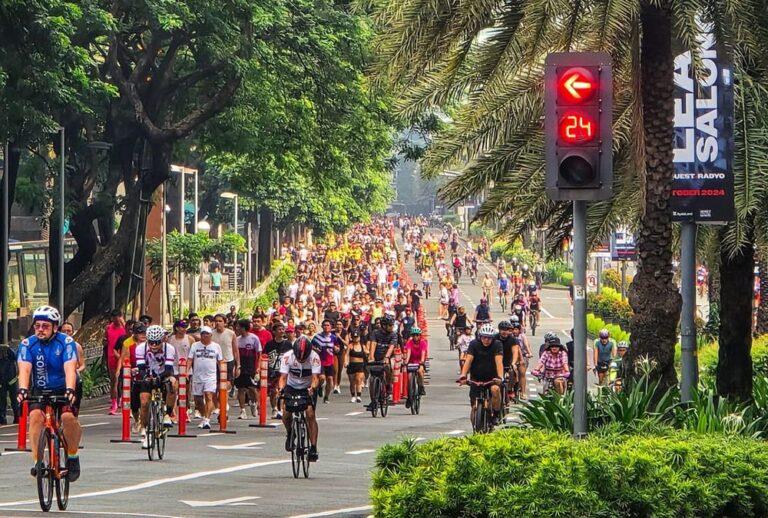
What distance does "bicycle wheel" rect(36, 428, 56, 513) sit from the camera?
14.8 meters

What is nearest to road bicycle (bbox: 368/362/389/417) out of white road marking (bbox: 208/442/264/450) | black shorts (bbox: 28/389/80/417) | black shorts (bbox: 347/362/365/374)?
black shorts (bbox: 347/362/365/374)

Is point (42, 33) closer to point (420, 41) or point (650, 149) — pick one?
point (420, 41)

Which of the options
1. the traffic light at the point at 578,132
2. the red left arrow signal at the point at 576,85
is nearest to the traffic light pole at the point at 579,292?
the traffic light at the point at 578,132

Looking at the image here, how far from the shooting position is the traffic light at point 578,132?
38.5 feet

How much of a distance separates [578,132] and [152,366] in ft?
37.1

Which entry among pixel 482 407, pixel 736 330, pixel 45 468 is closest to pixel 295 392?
pixel 482 407

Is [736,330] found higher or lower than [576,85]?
lower

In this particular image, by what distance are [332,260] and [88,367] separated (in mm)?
55727

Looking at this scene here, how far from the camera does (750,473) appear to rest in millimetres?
12023

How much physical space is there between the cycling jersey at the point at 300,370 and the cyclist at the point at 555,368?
32.2 ft

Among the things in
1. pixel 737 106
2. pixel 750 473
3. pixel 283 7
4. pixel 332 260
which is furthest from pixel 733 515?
pixel 332 260

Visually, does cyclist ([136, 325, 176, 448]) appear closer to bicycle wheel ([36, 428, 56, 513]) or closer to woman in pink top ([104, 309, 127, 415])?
bicycle wheel ([36, 428, 56, 513])

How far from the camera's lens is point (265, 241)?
8438 centimetres

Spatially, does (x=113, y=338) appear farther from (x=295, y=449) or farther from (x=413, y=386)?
(x=295, y=449)
